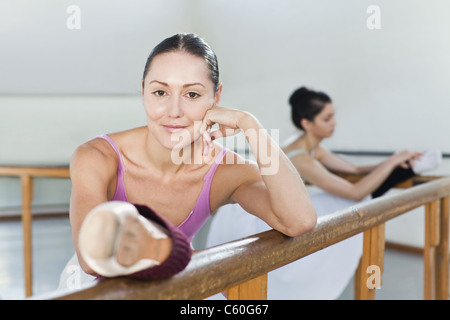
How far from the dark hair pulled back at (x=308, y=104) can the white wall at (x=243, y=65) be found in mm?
1386

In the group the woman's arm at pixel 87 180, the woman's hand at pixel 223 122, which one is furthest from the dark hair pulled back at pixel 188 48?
the woman's arm at pixel 87 180

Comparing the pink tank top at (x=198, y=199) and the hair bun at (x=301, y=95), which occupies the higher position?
the hair bun at (x=301, y=95)

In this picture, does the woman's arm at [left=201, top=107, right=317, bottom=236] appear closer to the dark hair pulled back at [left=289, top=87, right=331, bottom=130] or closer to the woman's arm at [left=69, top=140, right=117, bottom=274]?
the woman's arm at [left=69, top=140, right=117, bottom=274]

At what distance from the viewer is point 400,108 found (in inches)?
168

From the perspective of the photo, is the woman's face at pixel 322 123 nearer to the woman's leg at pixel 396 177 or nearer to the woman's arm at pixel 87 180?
the woman's leg at pixel 396 177

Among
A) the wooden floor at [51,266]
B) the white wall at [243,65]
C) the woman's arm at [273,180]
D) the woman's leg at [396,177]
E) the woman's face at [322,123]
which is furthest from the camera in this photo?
the white wall at [243,65]

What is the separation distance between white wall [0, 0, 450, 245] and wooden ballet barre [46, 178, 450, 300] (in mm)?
2736

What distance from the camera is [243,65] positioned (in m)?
5.62

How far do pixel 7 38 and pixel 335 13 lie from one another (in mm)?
3613

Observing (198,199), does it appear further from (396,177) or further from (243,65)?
(243,65)

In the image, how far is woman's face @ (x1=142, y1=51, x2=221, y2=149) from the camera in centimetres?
133

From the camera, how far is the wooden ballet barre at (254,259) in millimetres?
621
